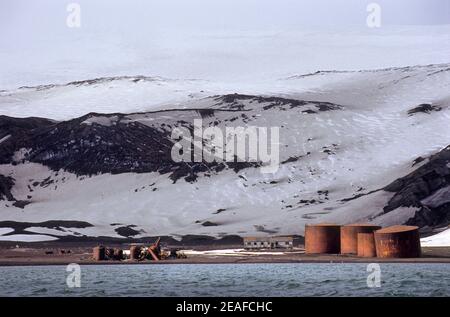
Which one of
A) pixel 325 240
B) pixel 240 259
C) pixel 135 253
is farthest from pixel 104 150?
pixel 240 259

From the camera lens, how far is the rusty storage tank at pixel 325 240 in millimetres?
98812

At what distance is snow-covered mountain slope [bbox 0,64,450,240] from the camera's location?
136 metres

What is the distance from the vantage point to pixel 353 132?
558 ft

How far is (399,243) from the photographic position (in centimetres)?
8906

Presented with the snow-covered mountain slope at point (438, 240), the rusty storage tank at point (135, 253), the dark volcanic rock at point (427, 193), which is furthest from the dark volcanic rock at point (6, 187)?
the snow-covered mountain slope at point (438, 240)

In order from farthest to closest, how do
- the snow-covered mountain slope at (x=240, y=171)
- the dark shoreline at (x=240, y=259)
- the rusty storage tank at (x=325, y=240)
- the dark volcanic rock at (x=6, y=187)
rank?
the dark volcanic rock at (x=6, y=187) < the snow-covered mountain slope at (x=240, y=171) < the rusty storage tank at (x=325, y=240) < the dark shoreline at (x=240, y=259)

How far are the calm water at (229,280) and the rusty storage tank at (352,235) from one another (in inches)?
389

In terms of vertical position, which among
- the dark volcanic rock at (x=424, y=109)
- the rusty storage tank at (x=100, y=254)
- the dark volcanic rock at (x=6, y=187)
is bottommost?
the rusty storage tank at (x=100, y=254)

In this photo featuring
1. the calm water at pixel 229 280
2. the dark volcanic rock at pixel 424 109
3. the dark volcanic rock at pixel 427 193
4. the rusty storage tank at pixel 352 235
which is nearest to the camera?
the calm water at pixel 229 280

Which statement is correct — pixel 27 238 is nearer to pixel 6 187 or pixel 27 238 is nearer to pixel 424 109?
pixel 6 187

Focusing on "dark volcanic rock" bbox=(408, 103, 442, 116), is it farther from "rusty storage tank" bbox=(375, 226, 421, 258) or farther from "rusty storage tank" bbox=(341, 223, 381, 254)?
"rusty storage tank" bbox=(375, 226, 421, 258)

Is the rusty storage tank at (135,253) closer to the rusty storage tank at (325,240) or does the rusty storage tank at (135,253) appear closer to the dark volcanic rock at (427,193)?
the rusty storage tank at (325,240)

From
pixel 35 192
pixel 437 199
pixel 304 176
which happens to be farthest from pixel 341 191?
pixel 35 192
